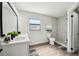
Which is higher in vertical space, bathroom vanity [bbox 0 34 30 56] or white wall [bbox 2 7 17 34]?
white wall [bbox 2 7 17 34]

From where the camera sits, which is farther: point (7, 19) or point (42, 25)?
point (42, 25)

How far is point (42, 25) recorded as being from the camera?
455 centimetres

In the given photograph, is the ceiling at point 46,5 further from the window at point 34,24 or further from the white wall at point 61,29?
the white wall at point 61,29

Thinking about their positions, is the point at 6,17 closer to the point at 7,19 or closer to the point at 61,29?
the point at 7,19

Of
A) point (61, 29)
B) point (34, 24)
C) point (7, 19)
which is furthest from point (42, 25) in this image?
point (7, 19)

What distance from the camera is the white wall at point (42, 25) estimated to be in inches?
151

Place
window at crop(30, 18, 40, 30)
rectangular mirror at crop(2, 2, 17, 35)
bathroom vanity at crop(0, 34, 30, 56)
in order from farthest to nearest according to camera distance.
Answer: window at crop(30, 18, 40, 30), rectangular mirror at crop(2, 2, 17, 35), bathroom vanity at crop(0, 34, 30, 56)

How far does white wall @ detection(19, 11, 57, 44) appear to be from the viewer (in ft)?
12.6

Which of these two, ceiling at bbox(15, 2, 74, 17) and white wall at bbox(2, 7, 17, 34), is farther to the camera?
ceiling at bbox(15, 2, 74, 17)

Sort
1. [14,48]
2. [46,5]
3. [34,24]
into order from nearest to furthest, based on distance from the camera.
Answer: [14,48] < [46,5] < [34,24]

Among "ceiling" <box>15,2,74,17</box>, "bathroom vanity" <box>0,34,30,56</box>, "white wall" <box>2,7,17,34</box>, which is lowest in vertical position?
"bathroom vanity" <box>0,34,30,56</box>

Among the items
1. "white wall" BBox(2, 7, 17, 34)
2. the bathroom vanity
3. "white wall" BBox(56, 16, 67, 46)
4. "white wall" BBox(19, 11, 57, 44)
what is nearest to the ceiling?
"white wall" BBox(19, 11, 57, 44)

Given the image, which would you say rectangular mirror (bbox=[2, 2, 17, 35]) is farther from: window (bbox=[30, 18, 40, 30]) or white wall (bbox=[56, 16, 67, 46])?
white wall (bbox=[56, 16, 67, 46])

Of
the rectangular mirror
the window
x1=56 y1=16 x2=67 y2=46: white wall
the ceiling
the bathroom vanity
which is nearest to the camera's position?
the bathroom vanity
